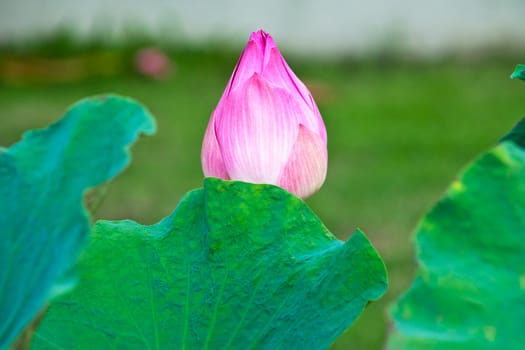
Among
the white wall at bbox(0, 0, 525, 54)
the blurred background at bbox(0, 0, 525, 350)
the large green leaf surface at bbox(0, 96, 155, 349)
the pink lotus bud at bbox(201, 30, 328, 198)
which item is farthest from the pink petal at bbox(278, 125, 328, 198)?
the white wall at bbox(0, 0, 525, 54)

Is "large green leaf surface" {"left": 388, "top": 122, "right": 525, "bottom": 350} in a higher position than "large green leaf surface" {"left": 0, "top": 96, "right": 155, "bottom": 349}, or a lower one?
lower

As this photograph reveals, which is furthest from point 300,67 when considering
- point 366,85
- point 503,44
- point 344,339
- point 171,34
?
point 344,339

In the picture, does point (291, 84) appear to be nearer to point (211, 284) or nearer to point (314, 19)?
point (211, 284)

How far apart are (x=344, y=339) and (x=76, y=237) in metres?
2.14

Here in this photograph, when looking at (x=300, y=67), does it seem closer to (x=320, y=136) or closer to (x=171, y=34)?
(x=171, y=34)

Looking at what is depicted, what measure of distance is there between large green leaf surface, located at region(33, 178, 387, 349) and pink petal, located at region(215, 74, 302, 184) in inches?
0.8

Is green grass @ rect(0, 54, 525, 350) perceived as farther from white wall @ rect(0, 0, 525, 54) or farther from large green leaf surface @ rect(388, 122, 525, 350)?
large green leaf surface @ rect(388, 122, 525, 350)

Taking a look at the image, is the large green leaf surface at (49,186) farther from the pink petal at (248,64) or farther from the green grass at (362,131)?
the green grass at (362,131)

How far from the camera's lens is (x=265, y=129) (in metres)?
0.56

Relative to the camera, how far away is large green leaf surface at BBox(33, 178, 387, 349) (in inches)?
21.1

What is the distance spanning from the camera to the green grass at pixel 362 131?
9.98 ft

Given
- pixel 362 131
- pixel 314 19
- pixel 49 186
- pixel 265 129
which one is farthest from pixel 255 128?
pixel 314 19

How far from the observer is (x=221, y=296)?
1.78ft

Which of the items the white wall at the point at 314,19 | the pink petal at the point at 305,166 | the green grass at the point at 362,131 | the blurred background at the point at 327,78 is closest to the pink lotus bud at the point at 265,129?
the pink petal at the point at 305,166
